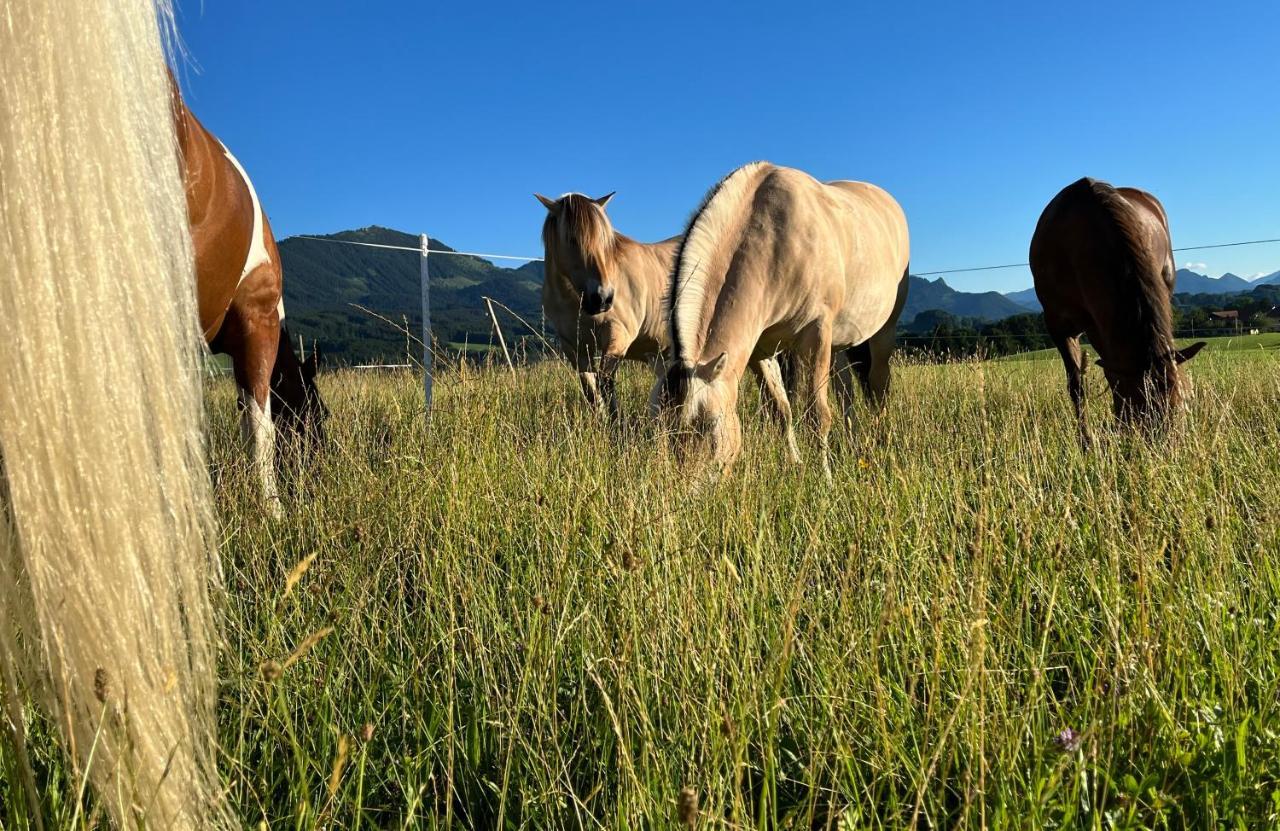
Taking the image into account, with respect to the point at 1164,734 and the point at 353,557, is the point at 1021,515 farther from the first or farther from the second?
the point at 353,557

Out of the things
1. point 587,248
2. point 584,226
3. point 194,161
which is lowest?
point 194,161

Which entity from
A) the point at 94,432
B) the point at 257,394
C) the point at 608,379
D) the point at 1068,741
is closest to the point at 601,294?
the point at 608,379

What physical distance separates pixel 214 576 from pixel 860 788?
1221 mm

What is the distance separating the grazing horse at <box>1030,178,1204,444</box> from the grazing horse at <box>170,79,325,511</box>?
4.09m

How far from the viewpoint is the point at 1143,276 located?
449cm

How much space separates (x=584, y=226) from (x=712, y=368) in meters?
2.77

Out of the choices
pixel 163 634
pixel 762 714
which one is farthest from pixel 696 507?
pixel 163 634

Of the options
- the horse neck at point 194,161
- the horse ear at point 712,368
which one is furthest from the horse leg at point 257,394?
the horse ear at point 712,368

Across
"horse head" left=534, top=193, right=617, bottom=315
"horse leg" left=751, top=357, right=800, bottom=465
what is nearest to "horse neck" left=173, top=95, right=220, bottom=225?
"horse leg" left=751, top=357, right=800, bottom=465

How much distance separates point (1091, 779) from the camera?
147cm

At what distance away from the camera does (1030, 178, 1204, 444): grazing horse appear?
4.27 m

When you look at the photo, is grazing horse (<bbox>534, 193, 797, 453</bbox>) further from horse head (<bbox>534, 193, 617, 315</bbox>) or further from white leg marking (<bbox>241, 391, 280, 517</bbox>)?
white leg marking (<bbox>241, 391, 280, 517</bbox>)

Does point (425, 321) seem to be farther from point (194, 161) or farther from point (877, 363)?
point (194, 161)

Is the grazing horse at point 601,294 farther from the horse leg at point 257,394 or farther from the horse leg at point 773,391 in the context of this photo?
the horse leg at point 257,394
